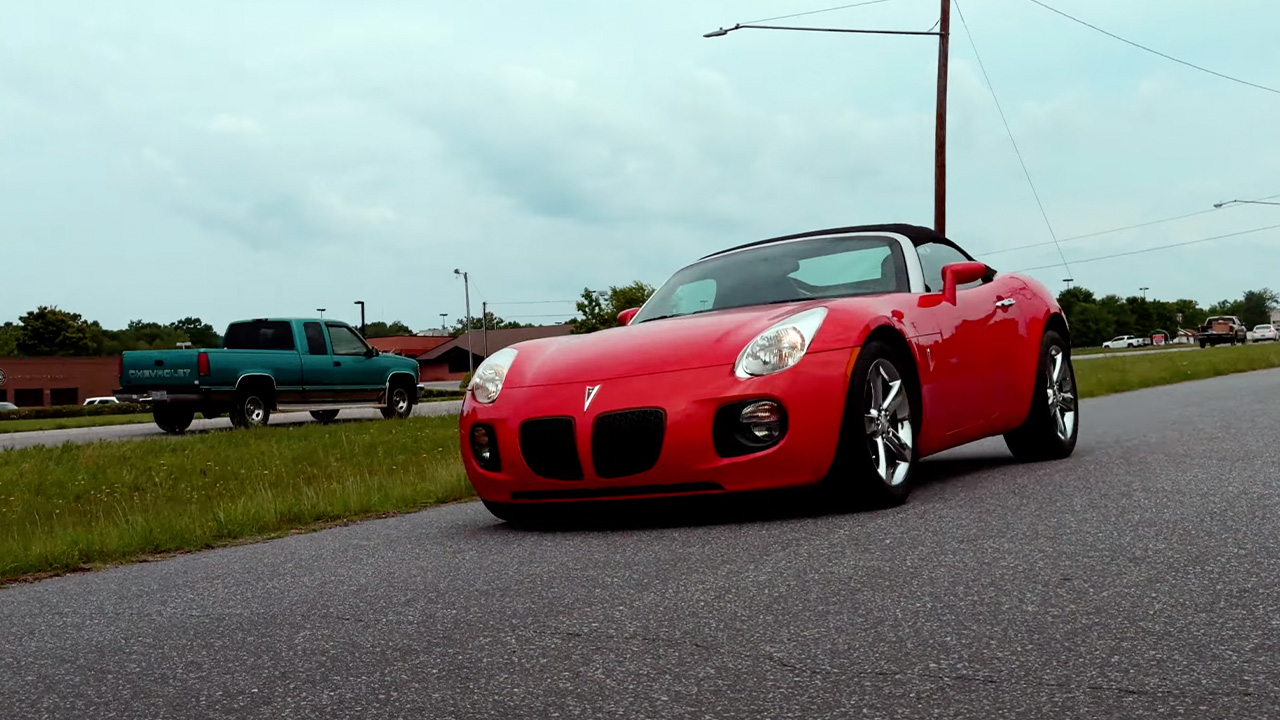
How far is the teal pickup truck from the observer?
63.7 feet

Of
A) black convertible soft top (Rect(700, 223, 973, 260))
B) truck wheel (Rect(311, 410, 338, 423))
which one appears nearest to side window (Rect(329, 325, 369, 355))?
truck wheel (Rect(311, 410, 338, 423))

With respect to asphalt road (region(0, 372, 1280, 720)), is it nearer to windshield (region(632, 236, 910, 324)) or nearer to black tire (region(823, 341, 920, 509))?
black tire (region(823, 341, 920, 509))

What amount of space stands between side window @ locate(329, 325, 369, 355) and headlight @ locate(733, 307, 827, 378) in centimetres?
1684

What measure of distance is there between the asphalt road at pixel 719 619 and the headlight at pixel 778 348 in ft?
2.22

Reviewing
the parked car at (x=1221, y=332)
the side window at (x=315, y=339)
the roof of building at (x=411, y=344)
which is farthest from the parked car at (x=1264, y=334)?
the side window at (x=315, y=339)

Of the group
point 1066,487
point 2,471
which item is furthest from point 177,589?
point 2,471

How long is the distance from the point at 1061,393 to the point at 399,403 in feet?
53.5

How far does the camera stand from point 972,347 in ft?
22.9

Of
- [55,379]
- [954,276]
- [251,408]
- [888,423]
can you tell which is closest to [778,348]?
[888,423]

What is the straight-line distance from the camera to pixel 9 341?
118 meters

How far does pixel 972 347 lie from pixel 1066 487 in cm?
103

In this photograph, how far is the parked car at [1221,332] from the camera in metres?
77.1

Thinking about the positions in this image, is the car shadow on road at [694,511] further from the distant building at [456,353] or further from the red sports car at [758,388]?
the distant building at [456,353]

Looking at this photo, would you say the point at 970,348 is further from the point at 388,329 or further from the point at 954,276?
the point at 388,329
